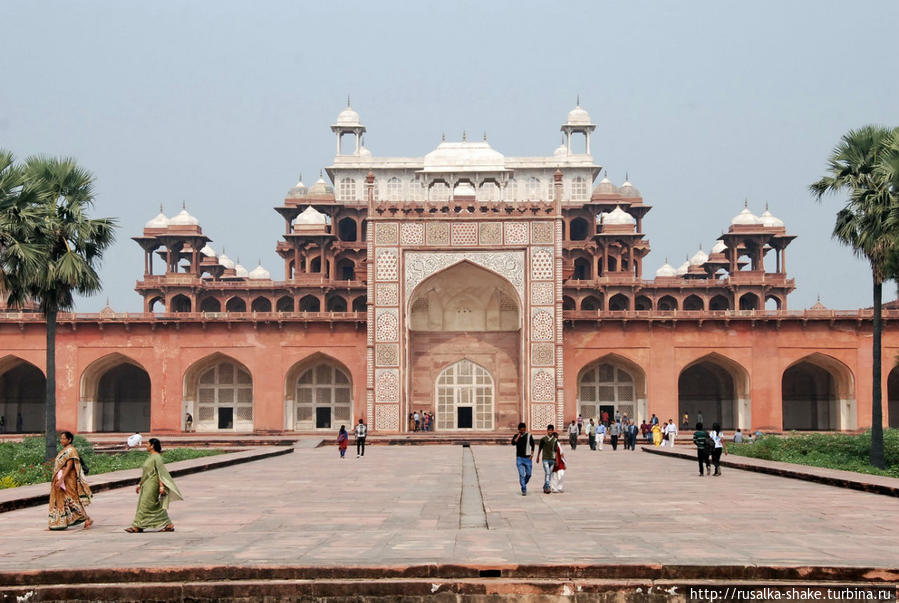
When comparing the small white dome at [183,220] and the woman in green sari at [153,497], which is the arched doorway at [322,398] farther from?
the woman in green sari at [153,497]

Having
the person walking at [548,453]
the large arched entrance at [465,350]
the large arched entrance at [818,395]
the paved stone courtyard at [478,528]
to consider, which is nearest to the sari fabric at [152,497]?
the paved stone courtyard at [478,528]

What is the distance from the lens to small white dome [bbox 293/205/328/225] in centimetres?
4006

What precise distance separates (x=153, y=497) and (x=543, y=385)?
2268 centimetres

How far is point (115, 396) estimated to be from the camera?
117 feet

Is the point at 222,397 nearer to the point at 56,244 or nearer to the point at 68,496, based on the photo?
the point at 56,244

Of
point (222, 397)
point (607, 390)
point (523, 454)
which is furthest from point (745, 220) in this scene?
point (523, 454)

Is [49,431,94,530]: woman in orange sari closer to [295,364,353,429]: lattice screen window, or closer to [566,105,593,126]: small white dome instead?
[295,364,353,429]: lattice screen window

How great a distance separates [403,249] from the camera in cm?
3128

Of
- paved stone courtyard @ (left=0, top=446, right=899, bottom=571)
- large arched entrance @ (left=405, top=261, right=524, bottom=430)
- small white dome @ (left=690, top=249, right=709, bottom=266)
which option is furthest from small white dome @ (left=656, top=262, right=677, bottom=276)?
paved stone courtyard @ (left=0, top=446, right=899, bottom=571)

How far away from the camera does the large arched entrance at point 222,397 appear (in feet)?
112

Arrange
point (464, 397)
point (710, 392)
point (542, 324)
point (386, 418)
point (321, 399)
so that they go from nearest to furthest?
point (386, 418) < point (542, 324) < point (464, 397) < point (321, 399) < point (710, 392)

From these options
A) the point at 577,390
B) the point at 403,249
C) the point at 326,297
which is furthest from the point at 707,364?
the point at 326,297

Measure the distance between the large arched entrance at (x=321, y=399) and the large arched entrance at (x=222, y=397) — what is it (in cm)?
173

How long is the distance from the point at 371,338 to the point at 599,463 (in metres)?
13.0
